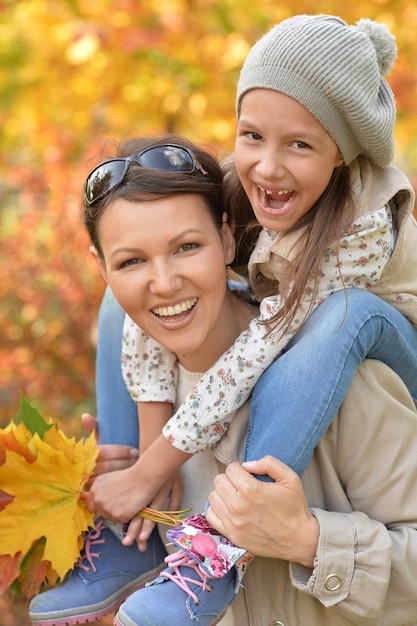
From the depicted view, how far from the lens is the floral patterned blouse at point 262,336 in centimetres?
212

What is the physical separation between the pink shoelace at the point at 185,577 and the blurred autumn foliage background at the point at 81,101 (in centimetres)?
204

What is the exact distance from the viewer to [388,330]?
210 centimetres

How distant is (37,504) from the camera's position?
2316 millimetres

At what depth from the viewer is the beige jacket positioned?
2006 millimetres

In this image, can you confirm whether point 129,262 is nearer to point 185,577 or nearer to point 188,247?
point 188,247

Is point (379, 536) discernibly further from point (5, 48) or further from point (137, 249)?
point (5, 48)

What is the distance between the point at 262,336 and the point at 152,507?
1.95ft

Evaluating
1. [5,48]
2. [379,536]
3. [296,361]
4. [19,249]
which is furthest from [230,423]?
[5,48]

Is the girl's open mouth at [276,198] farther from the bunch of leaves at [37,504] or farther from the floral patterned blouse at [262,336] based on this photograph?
the bunch of leaves at [37,504]

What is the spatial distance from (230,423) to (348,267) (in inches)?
19.9

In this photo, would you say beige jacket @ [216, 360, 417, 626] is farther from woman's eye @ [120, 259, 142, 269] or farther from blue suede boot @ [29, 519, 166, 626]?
woman's eye @ [120, 259, 142, 269]

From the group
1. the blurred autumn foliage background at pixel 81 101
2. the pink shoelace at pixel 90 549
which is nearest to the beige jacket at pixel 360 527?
the pink shoelace at pixel 90 549

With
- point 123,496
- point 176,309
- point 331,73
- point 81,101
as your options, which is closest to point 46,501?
point 123,496

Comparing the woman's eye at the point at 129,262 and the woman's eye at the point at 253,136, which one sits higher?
the woman's eye at the point at 253,136
